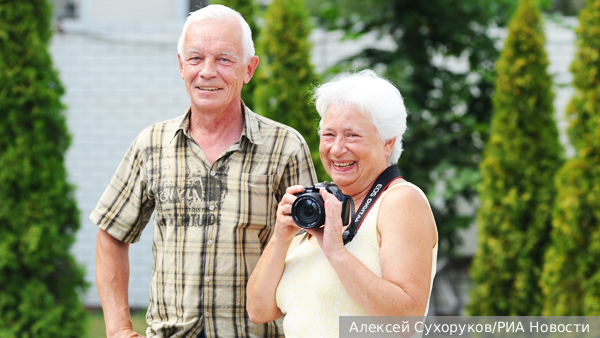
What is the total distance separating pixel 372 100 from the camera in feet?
6.53

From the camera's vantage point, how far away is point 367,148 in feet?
6.59

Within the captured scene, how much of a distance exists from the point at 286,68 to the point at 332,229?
371 cm

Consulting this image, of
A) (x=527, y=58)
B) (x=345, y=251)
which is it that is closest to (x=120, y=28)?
(x=527, y=58)

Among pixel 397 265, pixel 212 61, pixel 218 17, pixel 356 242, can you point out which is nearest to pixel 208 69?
pixel 212 61

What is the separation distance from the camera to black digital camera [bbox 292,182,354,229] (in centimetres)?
184

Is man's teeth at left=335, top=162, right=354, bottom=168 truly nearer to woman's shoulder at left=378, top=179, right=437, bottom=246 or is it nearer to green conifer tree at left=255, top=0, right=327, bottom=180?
woman's shoulder at left=378, top=179, right=437, bottom=246

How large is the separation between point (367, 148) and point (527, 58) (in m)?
4.11

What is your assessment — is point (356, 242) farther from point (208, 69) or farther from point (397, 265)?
point (208, 69)

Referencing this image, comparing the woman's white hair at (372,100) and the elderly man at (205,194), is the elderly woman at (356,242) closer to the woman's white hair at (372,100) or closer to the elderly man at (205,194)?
the woman's white hair at (372,100)

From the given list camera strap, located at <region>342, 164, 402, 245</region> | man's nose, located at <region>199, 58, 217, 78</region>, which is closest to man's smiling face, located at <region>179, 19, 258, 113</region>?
man's nose, located at <region>199, 58, 217, 78</region>

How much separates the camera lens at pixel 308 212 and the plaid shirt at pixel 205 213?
0.49 m

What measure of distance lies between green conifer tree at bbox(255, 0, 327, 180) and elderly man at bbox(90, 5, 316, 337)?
9.17ft

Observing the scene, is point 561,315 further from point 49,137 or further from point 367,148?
point 49,137

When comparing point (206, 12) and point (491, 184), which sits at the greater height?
point (206, 12)
